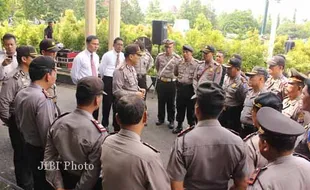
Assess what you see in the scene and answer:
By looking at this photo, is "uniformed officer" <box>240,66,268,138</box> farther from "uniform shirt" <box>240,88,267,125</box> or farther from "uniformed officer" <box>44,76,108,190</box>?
"uniformed officer" <box>44,76,108,190</box>

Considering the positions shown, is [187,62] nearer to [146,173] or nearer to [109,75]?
[109,75]

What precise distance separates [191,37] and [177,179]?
746cm

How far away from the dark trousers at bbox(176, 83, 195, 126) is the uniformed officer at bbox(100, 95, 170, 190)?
357cm

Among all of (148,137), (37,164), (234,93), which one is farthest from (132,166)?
(148,137)

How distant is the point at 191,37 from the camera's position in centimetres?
895

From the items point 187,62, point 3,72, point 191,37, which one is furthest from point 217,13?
point 3,72

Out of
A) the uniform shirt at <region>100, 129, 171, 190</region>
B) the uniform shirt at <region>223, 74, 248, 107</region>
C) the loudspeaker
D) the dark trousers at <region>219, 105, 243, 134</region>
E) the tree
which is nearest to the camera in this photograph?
the uniform shirt at <region>100, 129, 171, 190</region>

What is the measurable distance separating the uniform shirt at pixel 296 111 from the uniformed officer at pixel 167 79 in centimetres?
262

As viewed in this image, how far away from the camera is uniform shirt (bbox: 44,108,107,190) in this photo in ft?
6.39

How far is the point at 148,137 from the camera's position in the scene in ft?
17.2

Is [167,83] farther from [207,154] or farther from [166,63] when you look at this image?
[207,154]

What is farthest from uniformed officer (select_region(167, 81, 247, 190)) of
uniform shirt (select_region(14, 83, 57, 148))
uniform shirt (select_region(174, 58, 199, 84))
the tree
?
the tree

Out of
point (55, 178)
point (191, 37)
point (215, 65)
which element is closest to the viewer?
point (55, 178)

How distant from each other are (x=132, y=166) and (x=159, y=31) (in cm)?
737
